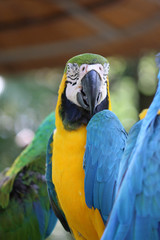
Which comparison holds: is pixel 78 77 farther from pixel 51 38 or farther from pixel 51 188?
pixel 51 38

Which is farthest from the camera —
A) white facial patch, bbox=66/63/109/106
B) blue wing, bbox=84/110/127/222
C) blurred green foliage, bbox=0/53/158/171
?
blurred green foliage, bbox=0/53/158/171

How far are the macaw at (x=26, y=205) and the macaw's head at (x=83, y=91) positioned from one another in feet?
1.34

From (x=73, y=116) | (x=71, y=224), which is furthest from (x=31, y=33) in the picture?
(x=71, y=224)

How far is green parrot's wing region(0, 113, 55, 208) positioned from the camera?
5.30ft

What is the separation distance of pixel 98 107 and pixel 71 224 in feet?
1.34

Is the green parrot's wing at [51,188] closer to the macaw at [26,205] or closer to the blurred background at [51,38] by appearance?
the macaw at [26,205]

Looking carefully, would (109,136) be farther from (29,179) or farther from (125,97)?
(125,97)

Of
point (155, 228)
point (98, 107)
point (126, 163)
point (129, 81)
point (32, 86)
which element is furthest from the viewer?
point (129, 81)

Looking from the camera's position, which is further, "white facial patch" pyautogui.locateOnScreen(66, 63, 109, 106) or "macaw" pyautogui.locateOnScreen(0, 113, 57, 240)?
"macaw" pyautogui.locateOnScreen(0, 113, 57, 240)

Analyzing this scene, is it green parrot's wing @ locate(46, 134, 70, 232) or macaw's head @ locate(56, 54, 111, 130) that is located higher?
macaw's head @ locate(56, 54, 111, 130)

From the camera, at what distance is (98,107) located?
4.16ft

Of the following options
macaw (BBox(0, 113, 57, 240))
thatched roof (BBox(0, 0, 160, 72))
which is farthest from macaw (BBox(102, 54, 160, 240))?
thatched roof (BBox(0, 0, 160, 72))

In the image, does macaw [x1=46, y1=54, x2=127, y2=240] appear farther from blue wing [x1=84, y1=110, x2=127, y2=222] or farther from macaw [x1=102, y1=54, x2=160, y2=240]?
macaw [x1=102, y1=54, x2=160, y2=240]

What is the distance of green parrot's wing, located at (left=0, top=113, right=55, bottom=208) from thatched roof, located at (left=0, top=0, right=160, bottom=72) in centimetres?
94
